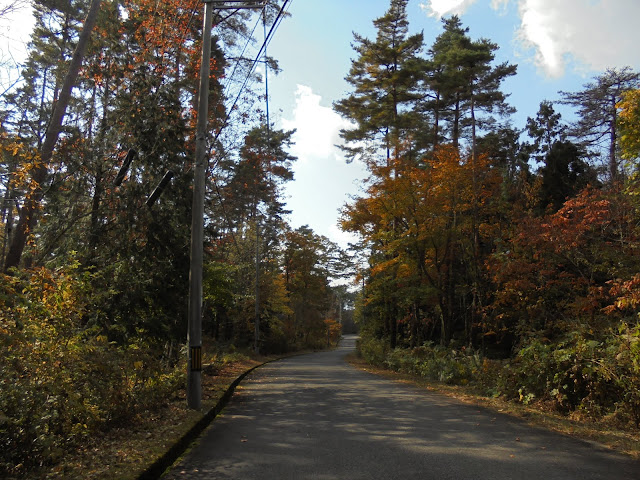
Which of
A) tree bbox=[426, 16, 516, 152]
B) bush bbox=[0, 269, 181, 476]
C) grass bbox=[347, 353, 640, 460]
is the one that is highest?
tree bbox=[426, 16, 516, 152]

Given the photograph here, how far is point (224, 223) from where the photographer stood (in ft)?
90.7

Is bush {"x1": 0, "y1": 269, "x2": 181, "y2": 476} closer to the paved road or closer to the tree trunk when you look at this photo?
the paved road

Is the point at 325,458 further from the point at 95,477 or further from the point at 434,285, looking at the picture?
the point at 434,285

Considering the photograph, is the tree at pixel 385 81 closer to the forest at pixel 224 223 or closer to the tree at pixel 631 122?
the forest at pixel 224 223

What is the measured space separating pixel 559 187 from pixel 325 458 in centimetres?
2032

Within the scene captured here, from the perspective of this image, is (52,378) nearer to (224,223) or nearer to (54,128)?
(54,128)

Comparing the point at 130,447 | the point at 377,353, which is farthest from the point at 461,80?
the point at 130,447

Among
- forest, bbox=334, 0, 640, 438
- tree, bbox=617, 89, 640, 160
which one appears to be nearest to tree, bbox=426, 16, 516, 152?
forest, bbox=334, 0, 640, 438

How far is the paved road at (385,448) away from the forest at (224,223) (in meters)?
1.64

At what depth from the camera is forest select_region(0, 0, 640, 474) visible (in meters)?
6.91

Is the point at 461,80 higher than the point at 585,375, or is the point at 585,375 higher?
the point at 461,80

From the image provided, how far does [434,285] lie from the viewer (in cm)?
2095

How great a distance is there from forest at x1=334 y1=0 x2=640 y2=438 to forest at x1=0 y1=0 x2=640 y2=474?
92 mm

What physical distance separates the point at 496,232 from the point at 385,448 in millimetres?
16003
